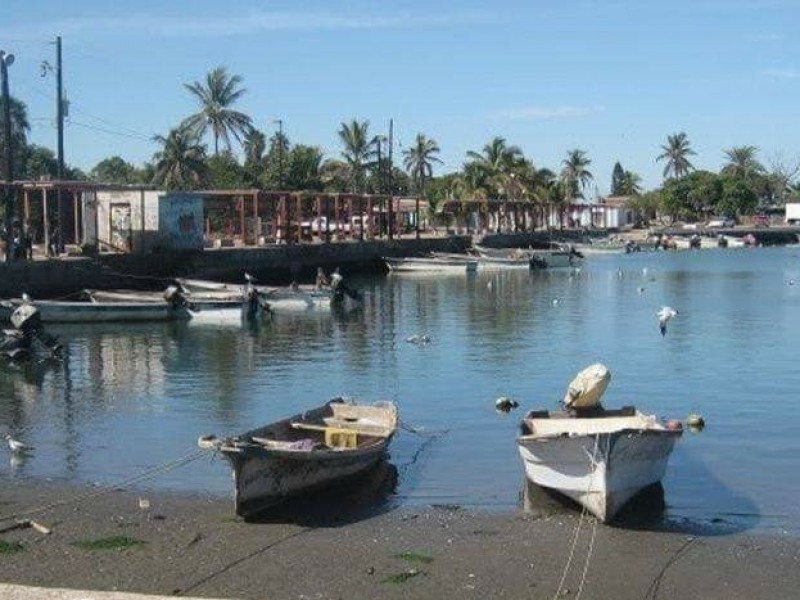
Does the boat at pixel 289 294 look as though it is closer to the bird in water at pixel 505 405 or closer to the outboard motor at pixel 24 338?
the outboard motor at pixel 24 338

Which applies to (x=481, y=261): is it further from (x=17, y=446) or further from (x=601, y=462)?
(x=601, y=462)

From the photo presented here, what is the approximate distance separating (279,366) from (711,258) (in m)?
77.2

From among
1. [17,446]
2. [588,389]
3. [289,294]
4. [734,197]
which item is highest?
[734,197]

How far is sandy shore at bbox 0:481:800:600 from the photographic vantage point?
38.7 ft

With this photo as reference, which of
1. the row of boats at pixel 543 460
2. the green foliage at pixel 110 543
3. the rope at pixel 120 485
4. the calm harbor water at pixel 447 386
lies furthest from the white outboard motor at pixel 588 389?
the green foliage at pixel 110 543

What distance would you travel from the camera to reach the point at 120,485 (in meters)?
16.8

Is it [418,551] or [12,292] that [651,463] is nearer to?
[418,551]

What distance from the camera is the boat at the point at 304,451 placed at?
1397 centimetres

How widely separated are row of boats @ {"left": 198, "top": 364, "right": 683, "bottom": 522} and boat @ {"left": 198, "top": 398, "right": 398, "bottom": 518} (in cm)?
1

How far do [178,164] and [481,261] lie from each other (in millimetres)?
24651

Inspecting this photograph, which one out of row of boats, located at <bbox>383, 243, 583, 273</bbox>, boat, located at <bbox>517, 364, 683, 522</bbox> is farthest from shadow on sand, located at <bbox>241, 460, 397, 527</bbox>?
row of boats, located at <bbox>383, 243, 583, 273</bbox>

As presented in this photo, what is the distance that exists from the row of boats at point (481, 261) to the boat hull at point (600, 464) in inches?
2371

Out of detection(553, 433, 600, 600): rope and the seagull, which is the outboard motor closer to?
the seagull

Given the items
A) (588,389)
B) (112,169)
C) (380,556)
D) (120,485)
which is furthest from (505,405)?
(112,169)
